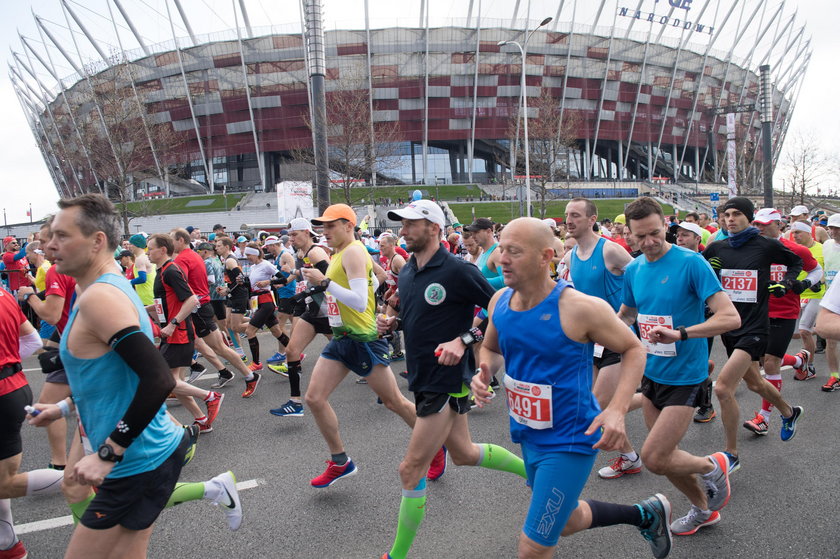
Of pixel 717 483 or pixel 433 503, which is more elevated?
pixel 717 483

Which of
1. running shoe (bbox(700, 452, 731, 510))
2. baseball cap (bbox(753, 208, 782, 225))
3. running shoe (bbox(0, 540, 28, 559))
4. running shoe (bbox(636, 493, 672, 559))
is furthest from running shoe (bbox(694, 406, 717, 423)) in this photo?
running shoe (bbox(0, 540, 28, 559))

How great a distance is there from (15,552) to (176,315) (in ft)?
8.88

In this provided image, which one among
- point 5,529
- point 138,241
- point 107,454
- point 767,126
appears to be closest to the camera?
point 107,454

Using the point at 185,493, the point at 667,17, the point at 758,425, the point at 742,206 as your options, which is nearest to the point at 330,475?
the point at 185,493

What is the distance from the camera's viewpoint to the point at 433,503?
3814 mm

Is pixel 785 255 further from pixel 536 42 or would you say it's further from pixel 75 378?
pixel 536 42

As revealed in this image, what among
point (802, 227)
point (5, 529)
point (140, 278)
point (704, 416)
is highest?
point (802, 227)

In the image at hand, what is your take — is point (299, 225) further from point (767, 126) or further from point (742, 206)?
point (767, 126)

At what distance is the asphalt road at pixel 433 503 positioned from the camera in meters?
3.25

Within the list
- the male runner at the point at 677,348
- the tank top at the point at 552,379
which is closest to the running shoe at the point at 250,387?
the male runner at the point at 677,348

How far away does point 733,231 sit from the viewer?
15.1 feet

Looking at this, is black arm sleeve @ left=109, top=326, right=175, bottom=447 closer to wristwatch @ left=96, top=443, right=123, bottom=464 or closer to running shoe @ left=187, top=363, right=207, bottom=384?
wristwatch @ left=96, top=443, right=123, bottom=464

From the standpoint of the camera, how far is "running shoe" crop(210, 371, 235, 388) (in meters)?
7.11

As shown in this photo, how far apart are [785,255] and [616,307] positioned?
58.8 inches
